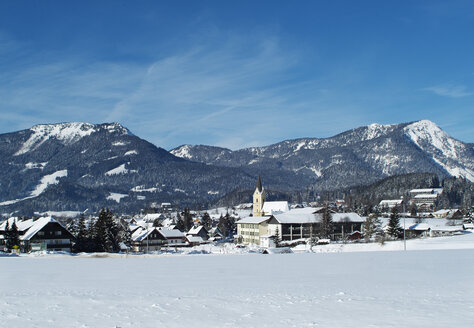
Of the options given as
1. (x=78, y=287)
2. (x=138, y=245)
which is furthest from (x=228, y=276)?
(x=138, y=245)

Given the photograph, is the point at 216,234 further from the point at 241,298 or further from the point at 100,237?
the point at 241,298

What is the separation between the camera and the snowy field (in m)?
14.2

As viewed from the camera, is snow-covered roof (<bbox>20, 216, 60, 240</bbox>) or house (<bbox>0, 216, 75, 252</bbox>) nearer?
house (<bbox>0, 216, 75, 252</bbox>)

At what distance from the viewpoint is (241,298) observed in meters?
18.5

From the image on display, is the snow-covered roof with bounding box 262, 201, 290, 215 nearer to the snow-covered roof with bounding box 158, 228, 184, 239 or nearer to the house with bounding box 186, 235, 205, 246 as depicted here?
the house with bounding box 186, 235, 205, 246

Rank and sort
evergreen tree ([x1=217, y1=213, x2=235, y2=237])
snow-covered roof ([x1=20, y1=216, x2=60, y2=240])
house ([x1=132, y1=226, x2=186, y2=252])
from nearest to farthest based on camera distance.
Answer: snow-covered roof ([x1=20, y1=216, x2=60, y2=240]) < house ([x1=132, y1=226, x2=186, y2=252]) < evergreen tree ([x1=217, y1=213, x2=235, y2=237])

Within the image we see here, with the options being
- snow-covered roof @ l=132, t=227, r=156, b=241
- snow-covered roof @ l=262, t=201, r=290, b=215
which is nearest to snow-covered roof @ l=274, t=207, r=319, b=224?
snow-covered roof @ l=132, t=227, r=156, b=241

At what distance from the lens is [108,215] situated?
206 ft

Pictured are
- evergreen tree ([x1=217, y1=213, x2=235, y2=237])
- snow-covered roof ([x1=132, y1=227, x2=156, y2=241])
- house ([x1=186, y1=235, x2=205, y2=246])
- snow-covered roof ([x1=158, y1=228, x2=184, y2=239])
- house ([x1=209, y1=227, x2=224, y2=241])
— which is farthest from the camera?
evergreen tree ([x1=217, y1=213, x2=235, y2=237])

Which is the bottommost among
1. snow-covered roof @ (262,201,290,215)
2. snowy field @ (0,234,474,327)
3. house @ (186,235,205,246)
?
house @ (186,235,205,246)

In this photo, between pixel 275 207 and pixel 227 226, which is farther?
pixel 275 207

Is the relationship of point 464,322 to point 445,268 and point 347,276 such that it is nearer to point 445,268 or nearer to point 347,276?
point 347,276

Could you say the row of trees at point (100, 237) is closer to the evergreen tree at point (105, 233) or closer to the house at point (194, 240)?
the evergreen tree at point (105, 233)

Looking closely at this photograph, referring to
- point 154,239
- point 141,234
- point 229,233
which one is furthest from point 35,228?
point 229,233
